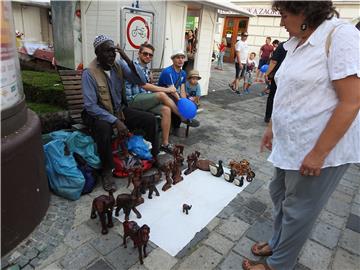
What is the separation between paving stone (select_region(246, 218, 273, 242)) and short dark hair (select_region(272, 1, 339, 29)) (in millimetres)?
1847

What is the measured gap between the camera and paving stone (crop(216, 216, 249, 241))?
8.40ft

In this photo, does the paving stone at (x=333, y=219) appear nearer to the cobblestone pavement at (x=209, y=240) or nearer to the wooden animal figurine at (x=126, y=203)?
the cobblestone pavement at (x=209, y=240)

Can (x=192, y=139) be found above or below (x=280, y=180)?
below

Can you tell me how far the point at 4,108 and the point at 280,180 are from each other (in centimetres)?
210

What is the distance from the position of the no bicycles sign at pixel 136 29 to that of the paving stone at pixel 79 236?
14.5 feet

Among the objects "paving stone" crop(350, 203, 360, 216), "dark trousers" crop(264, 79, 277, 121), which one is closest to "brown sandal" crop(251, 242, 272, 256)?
"paving stone" crop(350, 203, 360, 216)

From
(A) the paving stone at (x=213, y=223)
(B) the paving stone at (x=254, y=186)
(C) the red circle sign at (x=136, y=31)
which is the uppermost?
(C) the red circle sign at (x=136, y=31)

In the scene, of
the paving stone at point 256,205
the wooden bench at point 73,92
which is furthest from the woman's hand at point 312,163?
the wooden bench at point 73,92

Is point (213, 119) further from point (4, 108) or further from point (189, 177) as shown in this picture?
point (4, 108)

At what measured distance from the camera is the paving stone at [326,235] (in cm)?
256

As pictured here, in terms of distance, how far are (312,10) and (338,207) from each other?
2.51 meters

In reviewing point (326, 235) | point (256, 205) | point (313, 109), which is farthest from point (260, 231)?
point (313, 109)

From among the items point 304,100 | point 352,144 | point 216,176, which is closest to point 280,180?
point 352,144

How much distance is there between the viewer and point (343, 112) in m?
1.41
